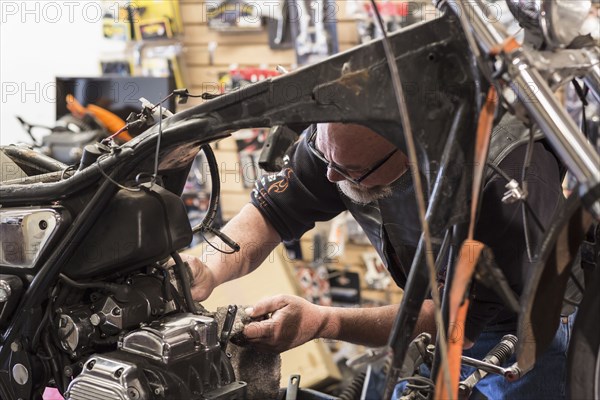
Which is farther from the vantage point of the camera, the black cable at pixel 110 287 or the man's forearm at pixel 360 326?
the man's forearm at pixel 360 326

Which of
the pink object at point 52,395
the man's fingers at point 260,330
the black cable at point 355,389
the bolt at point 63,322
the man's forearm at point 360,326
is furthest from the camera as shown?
the pink object at point 52,395

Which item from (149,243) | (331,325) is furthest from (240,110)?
(331,325)

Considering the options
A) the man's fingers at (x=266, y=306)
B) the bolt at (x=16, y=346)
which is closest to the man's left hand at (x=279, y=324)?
the man's fingers at (x=266, y=306)

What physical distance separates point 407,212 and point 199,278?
1.38ft

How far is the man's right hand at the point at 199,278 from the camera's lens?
1439mm

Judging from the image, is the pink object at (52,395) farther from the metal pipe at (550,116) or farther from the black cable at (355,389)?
the metal pipe at (550,116)

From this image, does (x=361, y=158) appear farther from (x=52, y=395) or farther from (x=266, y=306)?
(x=52, y=395)

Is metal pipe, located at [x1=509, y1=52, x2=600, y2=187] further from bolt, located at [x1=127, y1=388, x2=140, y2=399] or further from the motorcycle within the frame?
bolt, located at [x1=127, y1=388, x2=140, y2=399]

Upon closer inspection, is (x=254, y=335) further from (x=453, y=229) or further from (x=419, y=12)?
(x=419, y=12)

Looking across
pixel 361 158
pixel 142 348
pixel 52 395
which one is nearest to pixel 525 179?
pixel 361 158

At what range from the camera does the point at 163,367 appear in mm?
1040

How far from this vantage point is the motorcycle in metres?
0.90

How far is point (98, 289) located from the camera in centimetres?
115

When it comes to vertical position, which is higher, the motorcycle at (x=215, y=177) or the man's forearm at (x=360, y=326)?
the motorcycle at (x=215, y=177)
